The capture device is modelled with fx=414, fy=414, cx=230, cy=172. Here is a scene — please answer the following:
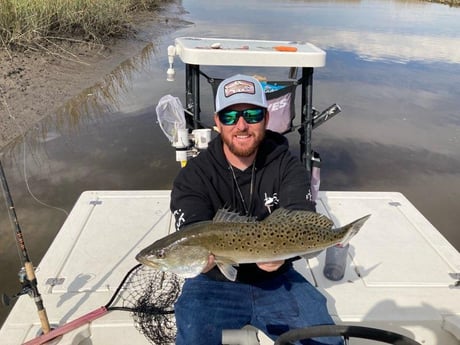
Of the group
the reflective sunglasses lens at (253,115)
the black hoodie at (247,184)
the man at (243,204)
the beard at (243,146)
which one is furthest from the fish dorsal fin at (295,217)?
the reflective sunglasses lens at (253,115)

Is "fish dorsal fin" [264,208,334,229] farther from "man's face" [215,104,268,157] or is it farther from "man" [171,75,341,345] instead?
"man's face" [215,104,268,157]

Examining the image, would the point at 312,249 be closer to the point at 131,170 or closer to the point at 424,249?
the point at 424,249

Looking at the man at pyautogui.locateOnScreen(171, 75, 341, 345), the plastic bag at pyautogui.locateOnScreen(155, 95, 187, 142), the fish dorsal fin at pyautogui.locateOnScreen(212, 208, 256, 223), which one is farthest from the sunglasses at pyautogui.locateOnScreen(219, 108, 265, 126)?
the plastic bag at pyautogui.locateOnScreen(155, 95, 187, 142)

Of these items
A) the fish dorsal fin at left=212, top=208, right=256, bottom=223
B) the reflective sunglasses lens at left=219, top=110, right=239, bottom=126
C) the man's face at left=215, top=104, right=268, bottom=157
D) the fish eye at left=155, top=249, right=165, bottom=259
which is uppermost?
the reflective sunglasses lens at left=219, top=110, right=239, bottom=126

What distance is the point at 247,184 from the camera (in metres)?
3.18

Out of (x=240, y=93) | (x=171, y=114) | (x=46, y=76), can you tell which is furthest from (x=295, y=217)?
(x=46, y=76)

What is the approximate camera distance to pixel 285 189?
3100 mm

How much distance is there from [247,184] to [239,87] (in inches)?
29.1

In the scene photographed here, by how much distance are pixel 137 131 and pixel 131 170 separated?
5.66 feet

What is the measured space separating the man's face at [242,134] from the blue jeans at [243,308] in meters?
0.99

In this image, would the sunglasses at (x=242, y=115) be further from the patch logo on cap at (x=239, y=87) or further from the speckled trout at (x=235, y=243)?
the speckled trout at (x=235, y=243)

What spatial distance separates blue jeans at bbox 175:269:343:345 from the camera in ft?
9.04

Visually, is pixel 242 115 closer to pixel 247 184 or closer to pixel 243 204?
pixel 247 184

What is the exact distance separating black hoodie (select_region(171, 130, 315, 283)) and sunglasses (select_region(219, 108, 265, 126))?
27 cm
